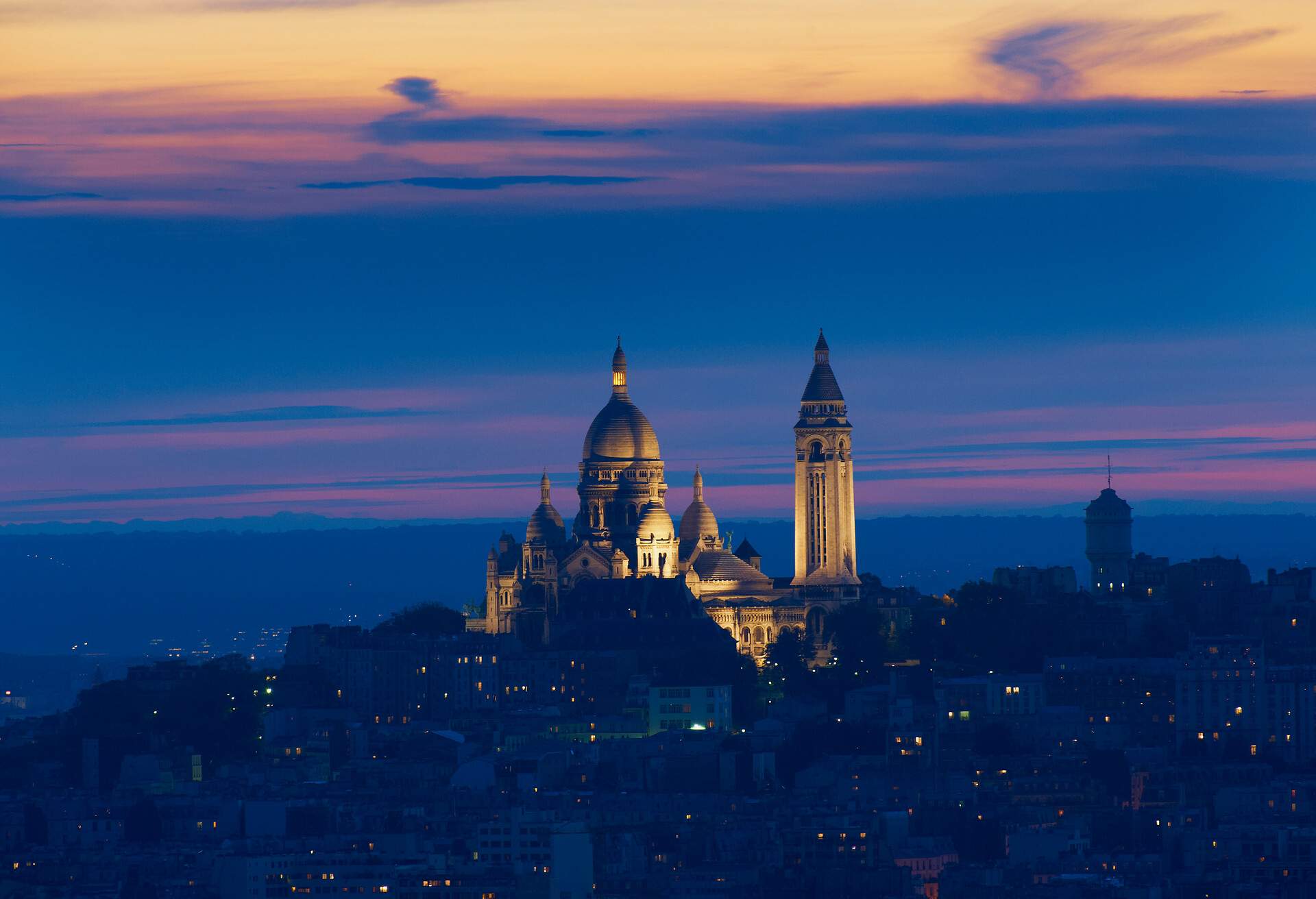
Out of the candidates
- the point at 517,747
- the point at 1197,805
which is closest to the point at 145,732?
the point at 517,747

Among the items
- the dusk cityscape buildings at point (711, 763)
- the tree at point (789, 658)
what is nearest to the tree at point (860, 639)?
the dusk cityscape buildings at point (711, 763)

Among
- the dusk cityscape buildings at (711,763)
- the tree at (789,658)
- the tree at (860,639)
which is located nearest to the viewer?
the dusk cityscape buildings at (711,763)

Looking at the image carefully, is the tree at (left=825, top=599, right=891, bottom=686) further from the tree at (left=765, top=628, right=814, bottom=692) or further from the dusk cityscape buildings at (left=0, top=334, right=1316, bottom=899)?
the tree at (left=765, top=628, right=814, bottom=692)

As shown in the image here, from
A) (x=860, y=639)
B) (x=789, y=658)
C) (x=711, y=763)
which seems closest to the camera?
(x=711, y=763)

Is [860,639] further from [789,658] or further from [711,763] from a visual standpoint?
[711,763]

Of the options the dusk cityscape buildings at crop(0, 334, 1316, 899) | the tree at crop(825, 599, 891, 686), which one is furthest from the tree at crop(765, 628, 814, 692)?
the tree at crop(825, 599, 891, 686)

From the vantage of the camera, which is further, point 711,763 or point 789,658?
point 789,658

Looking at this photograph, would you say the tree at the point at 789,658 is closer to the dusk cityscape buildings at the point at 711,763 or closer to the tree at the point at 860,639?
the dusk cityscape buildings at the point at 711,763

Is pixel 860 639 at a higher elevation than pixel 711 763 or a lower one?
higher

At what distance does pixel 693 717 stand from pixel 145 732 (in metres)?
23.4

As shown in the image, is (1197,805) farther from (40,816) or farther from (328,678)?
(328,678)

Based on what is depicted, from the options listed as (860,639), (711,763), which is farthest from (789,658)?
(711,763)

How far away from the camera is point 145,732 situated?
174 m

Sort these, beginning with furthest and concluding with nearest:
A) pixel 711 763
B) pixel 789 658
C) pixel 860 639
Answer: pixel 789 658 → pixel 860 639 → pixel 711 763
